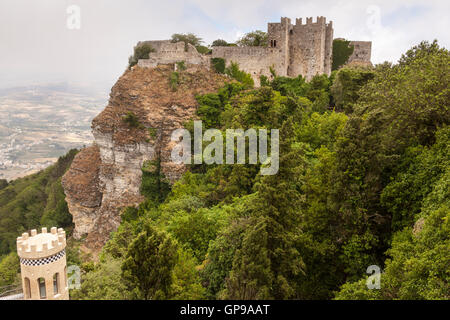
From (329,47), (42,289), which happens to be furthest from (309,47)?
(42,289)

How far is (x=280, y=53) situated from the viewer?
42500mm

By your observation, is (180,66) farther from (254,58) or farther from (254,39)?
(254,39)

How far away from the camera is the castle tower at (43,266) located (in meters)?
12.0

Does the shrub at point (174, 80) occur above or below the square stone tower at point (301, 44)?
below

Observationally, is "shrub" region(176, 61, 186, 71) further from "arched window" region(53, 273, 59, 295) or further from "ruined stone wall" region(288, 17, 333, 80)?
"arched window" region(53, 273, 59, 295)

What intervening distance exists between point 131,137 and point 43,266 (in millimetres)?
28013

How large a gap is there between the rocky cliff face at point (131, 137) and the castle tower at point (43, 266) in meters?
24.7

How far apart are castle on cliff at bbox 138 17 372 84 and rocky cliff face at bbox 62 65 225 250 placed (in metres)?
1.72

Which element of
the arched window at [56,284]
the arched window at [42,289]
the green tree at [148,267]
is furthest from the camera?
the green tree at [148,267]

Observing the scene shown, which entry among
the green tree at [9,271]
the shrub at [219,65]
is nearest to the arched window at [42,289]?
the green tree at [9,271]

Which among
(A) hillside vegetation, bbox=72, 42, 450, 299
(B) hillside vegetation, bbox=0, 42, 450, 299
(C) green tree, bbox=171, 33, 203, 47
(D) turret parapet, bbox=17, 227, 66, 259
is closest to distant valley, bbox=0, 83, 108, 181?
(C) green tree, bbox=171, 33, 203, 47

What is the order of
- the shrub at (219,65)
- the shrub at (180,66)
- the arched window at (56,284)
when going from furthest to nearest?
1. the shrub at (219,65)
2. the shrub at (180,66)
3. the arched window at (56,284)

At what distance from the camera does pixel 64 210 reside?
51.3 m

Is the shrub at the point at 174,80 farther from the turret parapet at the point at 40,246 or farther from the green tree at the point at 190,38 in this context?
the turret parapet at the point at 40,246
